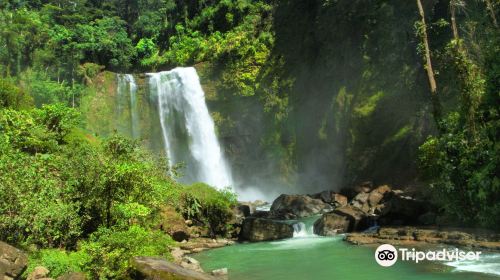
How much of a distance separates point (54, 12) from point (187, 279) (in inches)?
1946

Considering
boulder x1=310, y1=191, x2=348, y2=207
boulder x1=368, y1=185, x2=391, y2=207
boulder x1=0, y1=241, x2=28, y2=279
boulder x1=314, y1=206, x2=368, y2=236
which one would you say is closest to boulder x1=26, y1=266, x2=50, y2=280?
boulder x1=0, y1=241, x2=28, y2=279

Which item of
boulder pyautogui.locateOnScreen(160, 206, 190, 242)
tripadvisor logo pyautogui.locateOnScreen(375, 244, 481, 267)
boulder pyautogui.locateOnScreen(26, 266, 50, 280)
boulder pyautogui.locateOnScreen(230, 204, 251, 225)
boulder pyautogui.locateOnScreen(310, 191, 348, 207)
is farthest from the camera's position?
boulder pyautogui.locateOnScreen(310, 191, 348, 207)

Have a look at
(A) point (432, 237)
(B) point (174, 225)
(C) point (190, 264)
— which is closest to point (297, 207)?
(B) point (174, 225)

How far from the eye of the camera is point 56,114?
883 inches

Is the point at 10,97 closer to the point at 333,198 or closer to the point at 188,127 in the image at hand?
the point at 188,127

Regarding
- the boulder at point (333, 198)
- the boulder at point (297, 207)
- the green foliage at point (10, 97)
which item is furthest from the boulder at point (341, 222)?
the green foliage at point (10, 97)

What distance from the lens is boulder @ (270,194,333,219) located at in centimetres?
2536

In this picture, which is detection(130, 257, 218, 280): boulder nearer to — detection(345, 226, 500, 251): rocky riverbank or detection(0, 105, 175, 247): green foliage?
detection(0, 105, 175, 247): green foliage

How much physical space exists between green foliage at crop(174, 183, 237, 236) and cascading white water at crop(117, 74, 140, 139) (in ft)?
57.6

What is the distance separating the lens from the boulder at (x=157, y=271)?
974 centimetres

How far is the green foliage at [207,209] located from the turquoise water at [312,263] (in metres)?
2.72

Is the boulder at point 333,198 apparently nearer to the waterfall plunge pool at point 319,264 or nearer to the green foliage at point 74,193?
the waterfall plunge pool at point 319,264

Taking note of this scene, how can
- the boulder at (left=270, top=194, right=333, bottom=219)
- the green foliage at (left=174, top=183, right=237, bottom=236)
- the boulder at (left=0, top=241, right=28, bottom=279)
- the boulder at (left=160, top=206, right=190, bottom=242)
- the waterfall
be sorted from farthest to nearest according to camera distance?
1. the boulder at (left=270, top=194, right=333, bottom=219)
2. the green foliage at (left=174, top=183, right=237, bottom=236)
3. the waterfall
4. the boulder at (left=160, top=206, right=190, bottom=242)
5. the boulder at (left=0, top=241, right=28, bottom=279)

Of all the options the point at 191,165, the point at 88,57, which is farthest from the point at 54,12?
the point at 191,165
